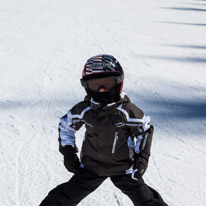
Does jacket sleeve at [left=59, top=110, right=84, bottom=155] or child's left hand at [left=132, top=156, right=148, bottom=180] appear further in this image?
jacket sleeve at [left=59, top=110, right=84, bottom=155]

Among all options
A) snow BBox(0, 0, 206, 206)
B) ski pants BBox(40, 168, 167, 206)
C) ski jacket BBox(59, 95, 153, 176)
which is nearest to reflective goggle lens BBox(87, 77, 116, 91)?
ski jacket BBox(59, 95, 153, 176)

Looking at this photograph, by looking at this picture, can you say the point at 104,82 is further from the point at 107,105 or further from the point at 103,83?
the point at 107,105

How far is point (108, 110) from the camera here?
2.23 metres

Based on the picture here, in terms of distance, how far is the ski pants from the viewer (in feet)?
7.45

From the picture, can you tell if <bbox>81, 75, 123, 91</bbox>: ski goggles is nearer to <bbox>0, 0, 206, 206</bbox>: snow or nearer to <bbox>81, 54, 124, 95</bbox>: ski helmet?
<bbox>81, 54, 124, 95</bbox>: ski helmet

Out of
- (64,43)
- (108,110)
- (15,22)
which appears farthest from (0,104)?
(15,22)

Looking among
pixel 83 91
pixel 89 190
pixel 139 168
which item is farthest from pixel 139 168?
pixel 83 91

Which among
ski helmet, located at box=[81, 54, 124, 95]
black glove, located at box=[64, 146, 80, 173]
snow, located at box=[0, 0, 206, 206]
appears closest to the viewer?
ski helmet, located at box=[81, 54, 124, 95]

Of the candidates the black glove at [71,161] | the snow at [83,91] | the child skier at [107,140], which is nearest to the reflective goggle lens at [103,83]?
the child skier at [107,140]

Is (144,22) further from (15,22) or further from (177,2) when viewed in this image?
(177,2)

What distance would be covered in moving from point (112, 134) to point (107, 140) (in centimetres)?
5

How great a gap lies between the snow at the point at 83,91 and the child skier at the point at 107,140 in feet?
2.39

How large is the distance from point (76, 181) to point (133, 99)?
3258 millimetres

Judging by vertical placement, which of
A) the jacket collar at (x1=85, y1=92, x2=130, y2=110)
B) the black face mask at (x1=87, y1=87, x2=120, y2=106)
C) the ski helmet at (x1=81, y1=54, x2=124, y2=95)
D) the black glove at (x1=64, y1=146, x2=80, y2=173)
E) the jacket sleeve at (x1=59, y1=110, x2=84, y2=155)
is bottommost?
the black glove at (x1=64, y1=146, x2=80, y2=173)
